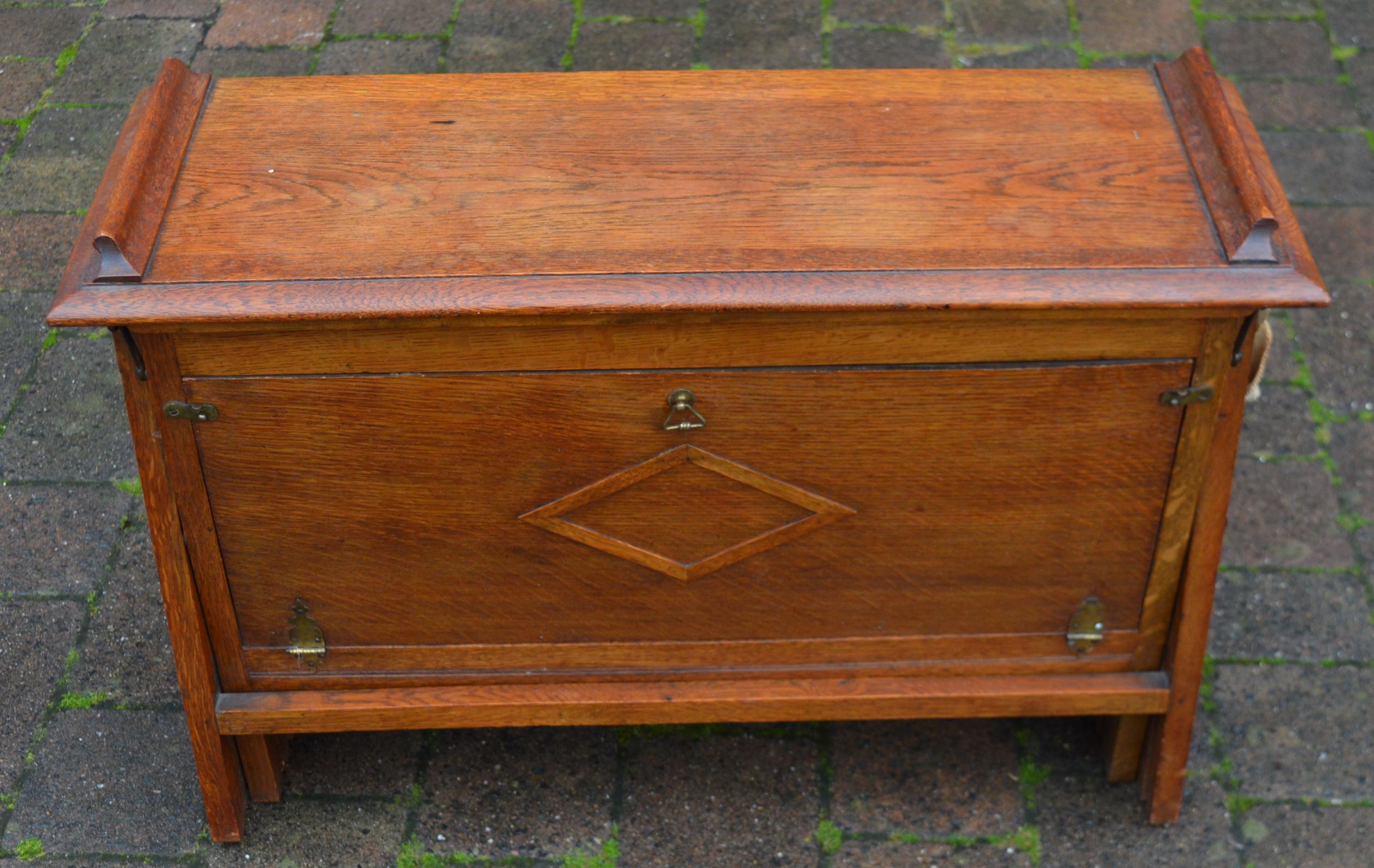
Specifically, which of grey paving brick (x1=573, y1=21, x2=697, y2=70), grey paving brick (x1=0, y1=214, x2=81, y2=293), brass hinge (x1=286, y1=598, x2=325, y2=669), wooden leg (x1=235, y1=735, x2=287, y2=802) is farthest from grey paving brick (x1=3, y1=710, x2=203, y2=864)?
grey paving brick (x1=573, y1=21, x2=697, y2=70)

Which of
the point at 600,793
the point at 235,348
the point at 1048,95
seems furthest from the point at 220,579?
A: the point at 1048,95

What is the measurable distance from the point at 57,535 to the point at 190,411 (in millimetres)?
1212

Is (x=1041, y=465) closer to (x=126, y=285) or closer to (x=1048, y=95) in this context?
(x=1048, y=95)

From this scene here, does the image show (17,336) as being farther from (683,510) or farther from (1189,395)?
(1189,395)

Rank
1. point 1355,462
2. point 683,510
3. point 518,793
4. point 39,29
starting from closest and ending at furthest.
Answer: point 683,510 < point 518,793 < point 1355,462 < point 39,29

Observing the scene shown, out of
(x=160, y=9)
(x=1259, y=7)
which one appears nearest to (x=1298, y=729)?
(x=1259, y=7)

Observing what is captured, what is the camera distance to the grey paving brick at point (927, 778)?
247 cm

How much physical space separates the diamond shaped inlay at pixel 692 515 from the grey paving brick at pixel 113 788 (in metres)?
0.91

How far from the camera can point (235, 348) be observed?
192 cm

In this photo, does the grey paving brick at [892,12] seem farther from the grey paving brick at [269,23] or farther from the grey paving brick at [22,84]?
the grey paving brick at [22,84]

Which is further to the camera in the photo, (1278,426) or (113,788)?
(1278,426)

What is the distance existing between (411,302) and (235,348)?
0.27 metres

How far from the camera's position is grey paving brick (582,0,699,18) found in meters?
4.25

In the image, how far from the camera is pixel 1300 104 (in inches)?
157
